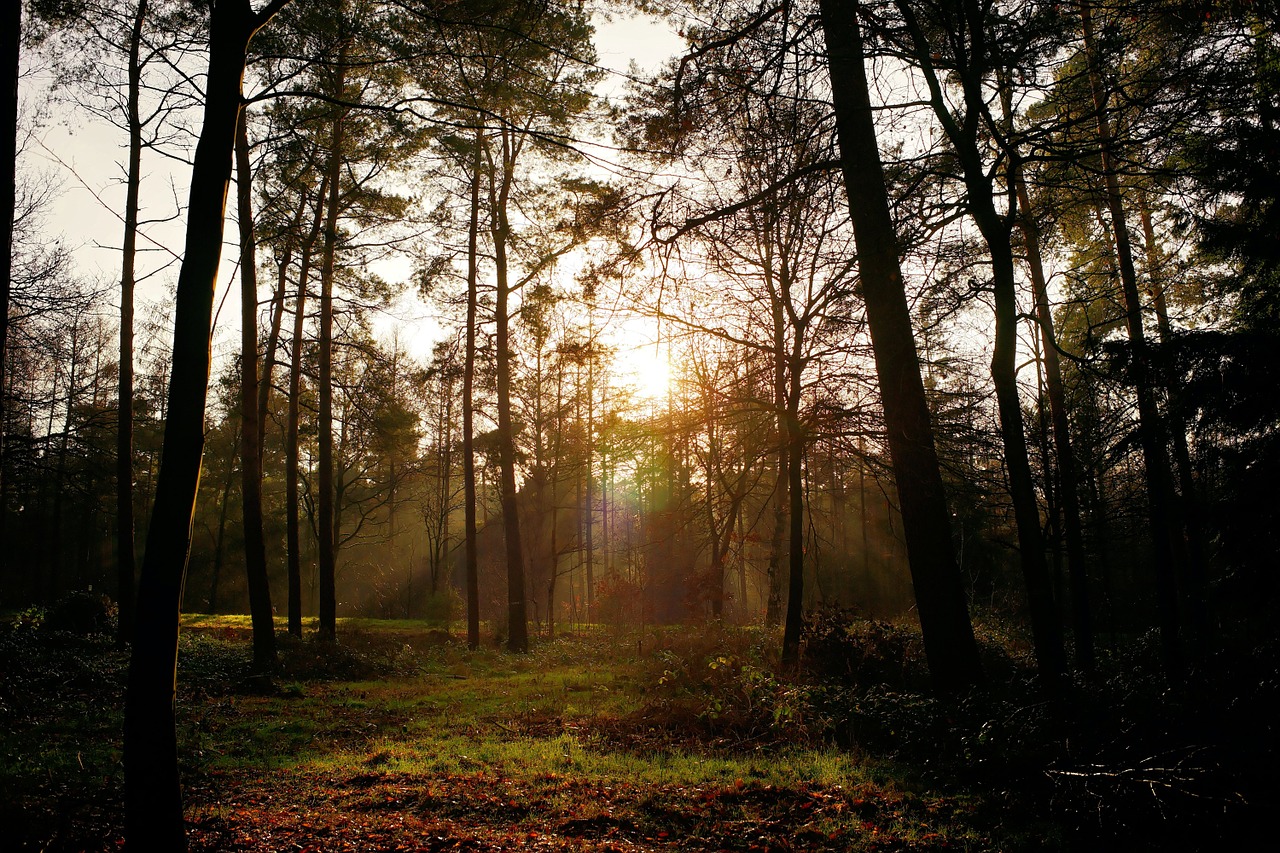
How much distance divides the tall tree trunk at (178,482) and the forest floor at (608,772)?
2.25 feet

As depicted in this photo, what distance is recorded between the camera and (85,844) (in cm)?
373

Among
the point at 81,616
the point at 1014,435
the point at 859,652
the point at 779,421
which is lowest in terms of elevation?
the point at 859,652

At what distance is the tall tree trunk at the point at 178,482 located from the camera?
11.1ft

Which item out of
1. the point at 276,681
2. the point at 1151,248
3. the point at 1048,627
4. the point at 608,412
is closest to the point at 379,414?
the point at 276,681

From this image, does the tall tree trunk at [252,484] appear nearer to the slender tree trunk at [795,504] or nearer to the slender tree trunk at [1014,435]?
the slender tree trunk at [795,504]

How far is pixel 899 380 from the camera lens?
672 cm

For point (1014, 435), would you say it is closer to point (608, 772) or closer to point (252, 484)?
point (608, 772)

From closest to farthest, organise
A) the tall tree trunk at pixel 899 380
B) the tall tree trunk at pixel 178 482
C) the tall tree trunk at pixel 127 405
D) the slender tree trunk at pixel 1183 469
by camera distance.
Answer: the tall tree trunk at pixel 178 482 → the tall tree trunk at pixel 899 380 → the slender tree trunk at pixel 1183 469 → the tall tree trunk at pixel 127 405

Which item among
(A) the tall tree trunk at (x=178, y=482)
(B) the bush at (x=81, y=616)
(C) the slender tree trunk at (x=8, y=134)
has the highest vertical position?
(C) the slender tree trunk at (x=8, y=134)

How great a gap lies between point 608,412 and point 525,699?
4372 mm

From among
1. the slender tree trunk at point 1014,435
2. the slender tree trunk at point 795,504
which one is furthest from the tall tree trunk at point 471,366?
the slender tree trunk at point 1014,435

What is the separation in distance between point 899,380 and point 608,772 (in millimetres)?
4366

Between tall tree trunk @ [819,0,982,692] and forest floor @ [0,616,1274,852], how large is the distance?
663mm

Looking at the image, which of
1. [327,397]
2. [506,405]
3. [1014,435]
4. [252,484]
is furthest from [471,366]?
[1014,435]
